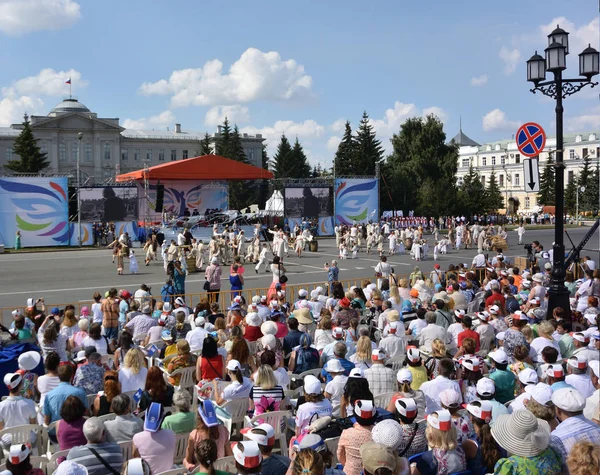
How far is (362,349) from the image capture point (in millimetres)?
7488

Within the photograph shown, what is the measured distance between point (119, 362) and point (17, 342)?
2.03m

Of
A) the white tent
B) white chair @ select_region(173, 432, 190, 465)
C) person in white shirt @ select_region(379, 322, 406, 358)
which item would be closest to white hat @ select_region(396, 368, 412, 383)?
white chair @ select_region(173, 432, 190, 465)

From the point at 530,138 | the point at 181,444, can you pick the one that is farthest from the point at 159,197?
the point at 181,444

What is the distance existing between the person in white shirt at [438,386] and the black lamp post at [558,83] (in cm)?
591

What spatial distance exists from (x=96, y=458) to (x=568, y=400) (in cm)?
387

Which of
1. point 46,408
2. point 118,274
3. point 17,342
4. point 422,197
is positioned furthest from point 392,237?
point 422,197

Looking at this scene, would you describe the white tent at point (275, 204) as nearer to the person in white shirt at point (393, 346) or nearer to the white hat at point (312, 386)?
the person in white shirt at point (393, 346)

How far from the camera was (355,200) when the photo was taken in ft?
158

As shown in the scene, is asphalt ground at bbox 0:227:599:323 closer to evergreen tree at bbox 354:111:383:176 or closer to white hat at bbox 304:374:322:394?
white hat at bbox 304:374:322:394

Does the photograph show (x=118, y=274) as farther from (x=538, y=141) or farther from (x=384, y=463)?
(x=384, y=463)

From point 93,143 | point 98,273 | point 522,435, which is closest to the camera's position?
point 522,435

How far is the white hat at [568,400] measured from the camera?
16.4 ft

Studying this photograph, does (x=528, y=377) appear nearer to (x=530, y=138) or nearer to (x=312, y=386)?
(x=312, y=386)

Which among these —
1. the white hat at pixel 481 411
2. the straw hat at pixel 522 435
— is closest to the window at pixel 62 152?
the white hat at pixel 481 411
